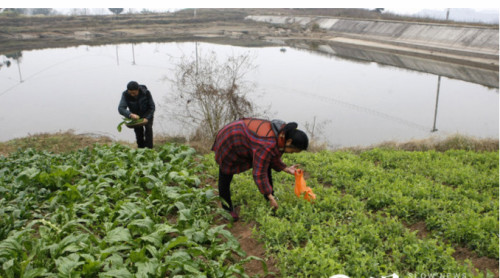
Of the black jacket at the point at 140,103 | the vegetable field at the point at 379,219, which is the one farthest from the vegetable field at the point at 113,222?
the black jacket at the point at 140,103

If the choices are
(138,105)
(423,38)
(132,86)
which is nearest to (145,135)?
(138,105)

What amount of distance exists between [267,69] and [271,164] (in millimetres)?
22392

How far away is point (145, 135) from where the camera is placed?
8977 mm

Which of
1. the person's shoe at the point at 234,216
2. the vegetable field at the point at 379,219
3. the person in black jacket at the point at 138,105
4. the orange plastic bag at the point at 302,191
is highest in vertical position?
the person in black jacket at the point at 138,105

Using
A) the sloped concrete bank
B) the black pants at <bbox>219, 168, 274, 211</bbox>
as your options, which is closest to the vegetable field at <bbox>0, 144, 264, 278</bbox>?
the black pants at <bbox>219, 168, 274, 211</bbox>

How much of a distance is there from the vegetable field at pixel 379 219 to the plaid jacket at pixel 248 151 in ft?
2.26

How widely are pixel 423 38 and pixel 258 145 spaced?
33.0m

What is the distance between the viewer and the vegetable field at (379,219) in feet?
14.4

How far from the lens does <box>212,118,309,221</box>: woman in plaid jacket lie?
4672 mm

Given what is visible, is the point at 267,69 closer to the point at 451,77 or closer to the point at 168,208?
the point at 451,77

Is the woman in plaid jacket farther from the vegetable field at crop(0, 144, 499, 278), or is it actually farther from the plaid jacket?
the vegetable field at crop(0, 144, 499, 278)

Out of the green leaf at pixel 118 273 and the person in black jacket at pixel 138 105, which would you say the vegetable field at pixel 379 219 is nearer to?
the green leaf at pixel 118 273

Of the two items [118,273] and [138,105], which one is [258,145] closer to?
[118,273]

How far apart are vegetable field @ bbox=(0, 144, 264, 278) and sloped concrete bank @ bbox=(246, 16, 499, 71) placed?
979 inches
